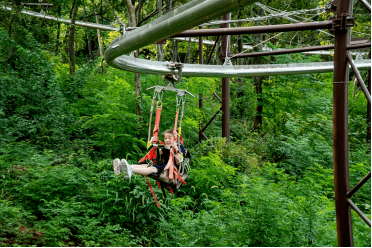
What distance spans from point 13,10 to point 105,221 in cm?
906

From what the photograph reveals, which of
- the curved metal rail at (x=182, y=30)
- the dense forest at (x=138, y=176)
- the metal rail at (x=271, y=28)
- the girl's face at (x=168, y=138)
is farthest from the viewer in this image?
the dense forest at (x=138, y=176)

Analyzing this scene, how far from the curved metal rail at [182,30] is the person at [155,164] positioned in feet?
3.78

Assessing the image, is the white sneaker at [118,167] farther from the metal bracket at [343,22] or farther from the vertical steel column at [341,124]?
the metal bracket at [343,22]

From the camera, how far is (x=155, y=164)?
5699mm

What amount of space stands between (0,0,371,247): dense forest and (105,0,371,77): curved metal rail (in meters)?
0.97

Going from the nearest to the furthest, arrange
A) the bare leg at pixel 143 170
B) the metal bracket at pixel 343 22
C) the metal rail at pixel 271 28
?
the metal bracket at pixel 343 22
the metal rail at pixel 271 28
the bare leg at pixel 143 170

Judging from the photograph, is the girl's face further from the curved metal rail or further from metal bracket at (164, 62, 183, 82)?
the curved metal rail

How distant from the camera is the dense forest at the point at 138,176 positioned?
22.0ft

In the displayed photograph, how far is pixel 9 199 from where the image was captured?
24.6ft

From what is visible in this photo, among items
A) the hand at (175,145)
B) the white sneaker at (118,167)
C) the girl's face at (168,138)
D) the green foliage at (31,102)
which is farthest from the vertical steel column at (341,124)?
the green foliage at (31,102)

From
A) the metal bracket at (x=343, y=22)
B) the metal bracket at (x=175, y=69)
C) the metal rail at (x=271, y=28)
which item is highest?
the metal rail at (x=271, y=28)

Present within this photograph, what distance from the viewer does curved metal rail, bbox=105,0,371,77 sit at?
3295mm

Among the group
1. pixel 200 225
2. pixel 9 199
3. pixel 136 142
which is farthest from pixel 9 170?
pixel 200 225

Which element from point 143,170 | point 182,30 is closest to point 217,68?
point 143,170
